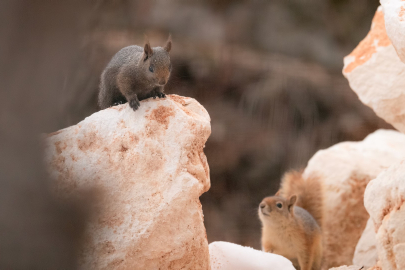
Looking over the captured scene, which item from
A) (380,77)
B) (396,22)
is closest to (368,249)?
(380,77)

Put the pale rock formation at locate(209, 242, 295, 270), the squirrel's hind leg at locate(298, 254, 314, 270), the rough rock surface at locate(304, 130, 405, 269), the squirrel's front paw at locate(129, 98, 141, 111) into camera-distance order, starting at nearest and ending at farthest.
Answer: the squirrel's front paw at locate(129, 98, 141, 111) → the pale rock formation at locate(209, 242, 295, 270) → the squirrel's hind leg at locate(298, 254, 314, 270) → the rough rock surface at locate(304, 130, 405, 269)

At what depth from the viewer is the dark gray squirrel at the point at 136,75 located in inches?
37.8

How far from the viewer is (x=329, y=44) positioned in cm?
238

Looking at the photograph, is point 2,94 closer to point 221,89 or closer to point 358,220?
point 358,220

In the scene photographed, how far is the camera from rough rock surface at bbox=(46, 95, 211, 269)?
76 centimetres

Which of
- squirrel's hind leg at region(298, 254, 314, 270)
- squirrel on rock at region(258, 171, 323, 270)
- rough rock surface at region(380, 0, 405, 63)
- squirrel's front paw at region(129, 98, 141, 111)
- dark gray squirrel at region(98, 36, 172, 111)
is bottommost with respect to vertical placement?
squirrel's hind leg at region(298, 254, 314, 270)

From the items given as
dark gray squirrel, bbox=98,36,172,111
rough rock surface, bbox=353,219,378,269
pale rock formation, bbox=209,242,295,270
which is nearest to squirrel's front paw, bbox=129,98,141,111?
dark gray squirrel, bbox=98,36,172,111

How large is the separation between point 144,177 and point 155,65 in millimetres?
268

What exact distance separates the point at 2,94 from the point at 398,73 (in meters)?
1.27

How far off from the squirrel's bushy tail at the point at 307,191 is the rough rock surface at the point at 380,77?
1.67 ft

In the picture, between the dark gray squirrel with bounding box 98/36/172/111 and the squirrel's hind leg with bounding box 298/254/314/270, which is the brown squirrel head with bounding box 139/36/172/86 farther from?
the squirrel's hind leg with bounding box 298/254/314/270

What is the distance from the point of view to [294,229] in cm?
162

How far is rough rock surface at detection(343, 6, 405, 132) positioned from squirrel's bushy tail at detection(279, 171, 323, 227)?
0.51 metres

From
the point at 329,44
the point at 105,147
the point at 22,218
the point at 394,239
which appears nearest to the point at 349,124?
the point at 329,44
